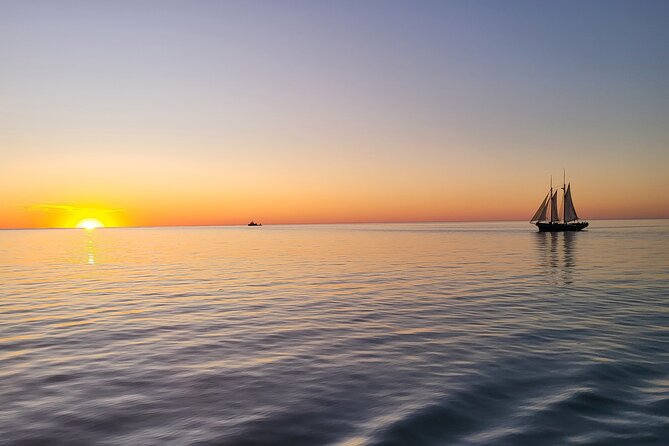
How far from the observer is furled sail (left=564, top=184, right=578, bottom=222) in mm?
139375

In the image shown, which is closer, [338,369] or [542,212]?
[338,369]

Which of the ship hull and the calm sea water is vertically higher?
the ship hull

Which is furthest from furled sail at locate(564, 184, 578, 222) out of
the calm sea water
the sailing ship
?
the calm sea water

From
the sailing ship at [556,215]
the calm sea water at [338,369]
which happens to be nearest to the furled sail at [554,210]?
the sailing ship at [556,215]

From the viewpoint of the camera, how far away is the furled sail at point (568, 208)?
139 m

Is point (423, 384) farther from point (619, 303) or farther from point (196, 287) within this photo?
point (196, 287)

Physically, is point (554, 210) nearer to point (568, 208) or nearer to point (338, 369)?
point (568, 208)

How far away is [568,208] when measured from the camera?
141m

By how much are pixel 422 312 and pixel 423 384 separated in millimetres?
9376

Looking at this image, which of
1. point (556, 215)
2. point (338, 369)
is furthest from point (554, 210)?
point (338, 369)

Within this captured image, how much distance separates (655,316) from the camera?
18094 millimetres

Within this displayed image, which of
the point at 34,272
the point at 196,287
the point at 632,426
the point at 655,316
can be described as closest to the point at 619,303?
the point at 655,316

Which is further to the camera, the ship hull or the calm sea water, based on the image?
the ship hull

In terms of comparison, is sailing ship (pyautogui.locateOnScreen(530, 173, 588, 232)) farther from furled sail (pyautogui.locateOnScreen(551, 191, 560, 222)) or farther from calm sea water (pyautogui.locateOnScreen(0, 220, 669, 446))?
calm sea water (pyautogui.locateOnScreen(0, 220, 669, 446))
